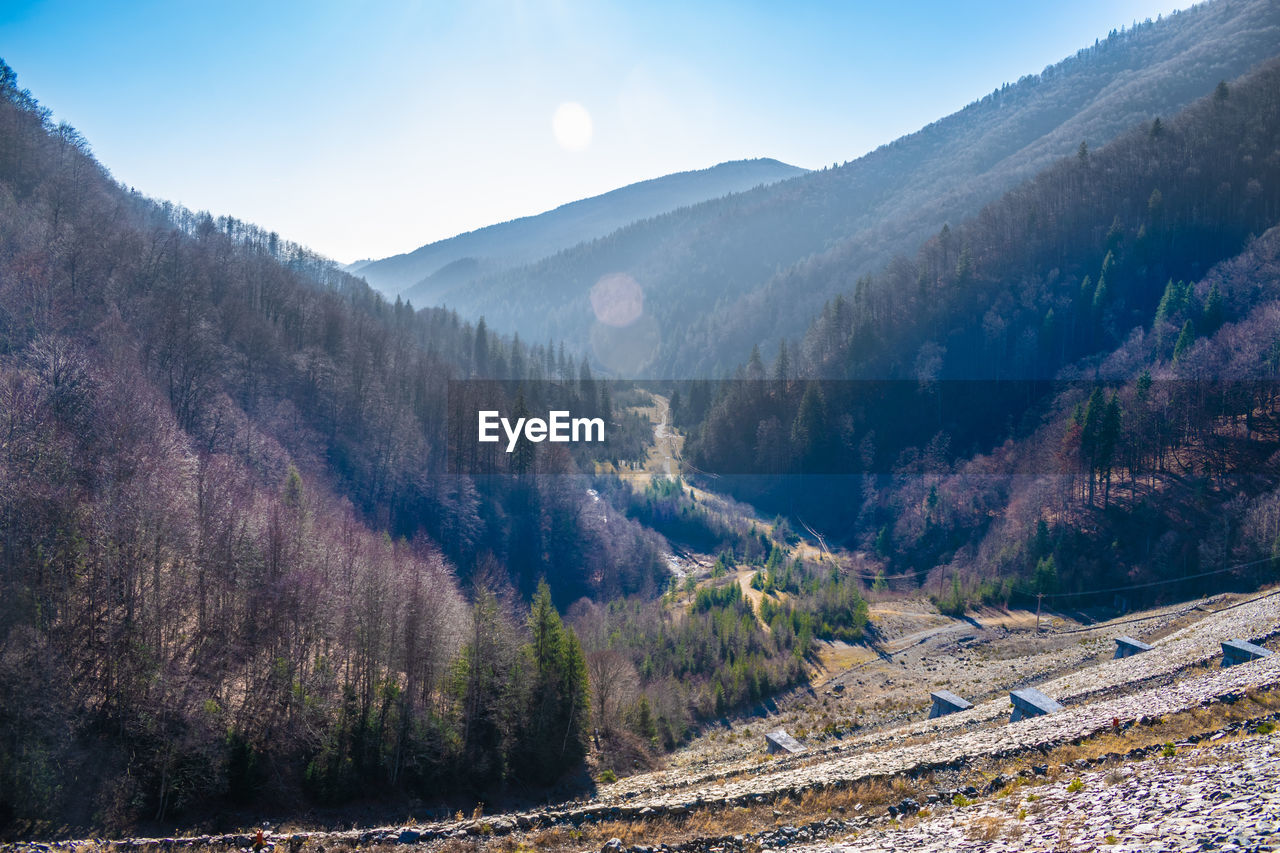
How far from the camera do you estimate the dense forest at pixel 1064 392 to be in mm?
66125

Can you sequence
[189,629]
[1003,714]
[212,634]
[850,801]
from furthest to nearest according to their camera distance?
[1003,714]
[189,629]
[212,634]
[850,801]

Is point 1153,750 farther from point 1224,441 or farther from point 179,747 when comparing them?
point 1224,441

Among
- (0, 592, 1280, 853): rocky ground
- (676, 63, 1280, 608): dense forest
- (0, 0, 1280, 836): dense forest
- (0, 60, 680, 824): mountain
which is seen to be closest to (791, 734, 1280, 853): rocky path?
(0, 592, 1280, 853): rocky ground

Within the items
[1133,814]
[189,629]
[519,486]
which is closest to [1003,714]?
[1133,814]

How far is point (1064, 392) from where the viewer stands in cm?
9694

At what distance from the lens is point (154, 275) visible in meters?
69.1

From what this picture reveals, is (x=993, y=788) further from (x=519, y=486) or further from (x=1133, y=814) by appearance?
(x=519, y=486)

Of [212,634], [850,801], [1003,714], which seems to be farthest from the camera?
[1003,714]

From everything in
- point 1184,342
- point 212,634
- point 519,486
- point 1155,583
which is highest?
point 1184,342

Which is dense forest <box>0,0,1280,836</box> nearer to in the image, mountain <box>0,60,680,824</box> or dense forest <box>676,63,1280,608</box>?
mountain <box>0,60,680,824</box>

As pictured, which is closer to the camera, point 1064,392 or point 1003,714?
point 1003,714

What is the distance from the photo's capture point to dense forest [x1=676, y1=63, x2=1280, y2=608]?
2603 inches

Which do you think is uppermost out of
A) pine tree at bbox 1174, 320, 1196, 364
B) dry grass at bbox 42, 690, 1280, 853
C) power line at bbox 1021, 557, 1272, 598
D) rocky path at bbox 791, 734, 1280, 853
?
pine tree at bbox 1174, 320, 1196, 364

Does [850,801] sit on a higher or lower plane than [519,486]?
lower
